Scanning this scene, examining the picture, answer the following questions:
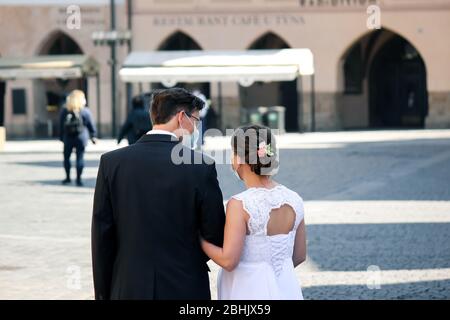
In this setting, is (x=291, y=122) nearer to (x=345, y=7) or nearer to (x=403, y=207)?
(x=345, y=7)

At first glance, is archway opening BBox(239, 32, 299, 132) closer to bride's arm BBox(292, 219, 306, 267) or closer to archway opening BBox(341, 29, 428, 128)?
archway opening BBox(341, 29, 428, 128)

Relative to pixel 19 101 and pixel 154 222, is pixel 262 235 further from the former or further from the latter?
pixel 19 101

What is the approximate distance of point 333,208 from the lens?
16078mm

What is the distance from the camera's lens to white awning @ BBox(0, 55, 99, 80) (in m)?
39.2

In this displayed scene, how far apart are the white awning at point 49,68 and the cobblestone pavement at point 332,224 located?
1064 centimetres

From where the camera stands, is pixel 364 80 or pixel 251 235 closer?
pixel 251 235

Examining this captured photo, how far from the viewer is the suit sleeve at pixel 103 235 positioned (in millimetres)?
5199

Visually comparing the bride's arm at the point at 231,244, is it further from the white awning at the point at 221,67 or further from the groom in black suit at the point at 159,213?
the white awning at the point at 221,67

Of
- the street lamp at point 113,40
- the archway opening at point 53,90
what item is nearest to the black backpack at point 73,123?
the street lamp at point 113,40

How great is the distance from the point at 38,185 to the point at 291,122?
2404cm

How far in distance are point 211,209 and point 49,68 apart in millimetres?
34979

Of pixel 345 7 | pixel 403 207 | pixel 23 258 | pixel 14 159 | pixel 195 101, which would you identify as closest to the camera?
pixel 195 101

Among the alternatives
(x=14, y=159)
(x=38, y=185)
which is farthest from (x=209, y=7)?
(x=38, y=185)

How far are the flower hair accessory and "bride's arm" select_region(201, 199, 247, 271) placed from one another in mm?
273
